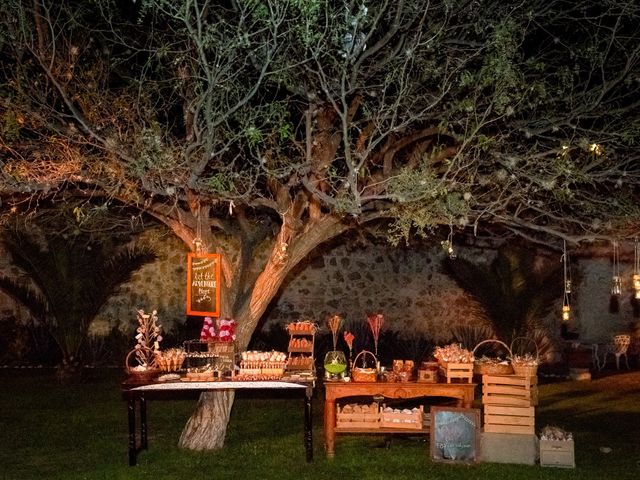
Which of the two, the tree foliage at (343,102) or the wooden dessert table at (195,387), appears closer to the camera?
the tree foliage at (343,102)

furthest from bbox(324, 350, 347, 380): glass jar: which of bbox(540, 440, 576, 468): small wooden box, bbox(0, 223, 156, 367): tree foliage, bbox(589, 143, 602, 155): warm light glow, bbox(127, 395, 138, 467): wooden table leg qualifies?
bbox(0, 223, 156, 367): tree foliage

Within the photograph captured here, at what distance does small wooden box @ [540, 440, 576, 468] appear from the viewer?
24.3 ft

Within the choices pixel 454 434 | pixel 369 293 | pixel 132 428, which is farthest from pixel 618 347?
pixel 132 428

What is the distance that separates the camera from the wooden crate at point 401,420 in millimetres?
7758

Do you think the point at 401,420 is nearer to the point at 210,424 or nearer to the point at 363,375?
the point at 363,375

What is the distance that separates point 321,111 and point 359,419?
3029mm

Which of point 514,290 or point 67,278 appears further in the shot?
point 514,290

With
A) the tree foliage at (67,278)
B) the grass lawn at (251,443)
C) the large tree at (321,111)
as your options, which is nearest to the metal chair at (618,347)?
the grass lawn at (251,443)

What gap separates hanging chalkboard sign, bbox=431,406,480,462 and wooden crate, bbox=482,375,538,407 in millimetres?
267

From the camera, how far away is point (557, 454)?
7402mm

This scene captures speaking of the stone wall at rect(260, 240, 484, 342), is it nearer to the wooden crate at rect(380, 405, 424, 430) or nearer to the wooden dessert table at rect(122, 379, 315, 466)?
the wooden crate at rect(380, 405, 424, 430)

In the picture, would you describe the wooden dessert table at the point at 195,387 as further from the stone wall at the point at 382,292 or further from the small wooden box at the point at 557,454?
the stone wall at the point at 382,292

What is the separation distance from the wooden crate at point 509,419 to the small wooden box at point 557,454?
0.19 metres

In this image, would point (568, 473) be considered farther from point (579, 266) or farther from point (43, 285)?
point (43, 285)
